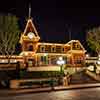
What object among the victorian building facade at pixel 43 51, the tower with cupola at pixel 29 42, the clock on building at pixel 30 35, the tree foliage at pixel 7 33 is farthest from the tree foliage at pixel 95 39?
the tree foliage at pixel 7 33

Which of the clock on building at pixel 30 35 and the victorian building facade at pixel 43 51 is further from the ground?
the clock on building at pixel 30 35

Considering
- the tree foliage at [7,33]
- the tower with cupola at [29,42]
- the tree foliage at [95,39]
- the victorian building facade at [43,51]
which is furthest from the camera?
the tree foliage at [95,39]

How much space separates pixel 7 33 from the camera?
50.3 meters

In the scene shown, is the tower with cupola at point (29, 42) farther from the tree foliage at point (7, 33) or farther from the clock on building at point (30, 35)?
the tree foliage at point (7, 33)

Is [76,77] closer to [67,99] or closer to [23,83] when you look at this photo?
[23,83]

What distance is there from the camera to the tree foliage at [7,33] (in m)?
50.1

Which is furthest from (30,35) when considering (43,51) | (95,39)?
(95,39)

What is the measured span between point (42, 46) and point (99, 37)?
1523cm

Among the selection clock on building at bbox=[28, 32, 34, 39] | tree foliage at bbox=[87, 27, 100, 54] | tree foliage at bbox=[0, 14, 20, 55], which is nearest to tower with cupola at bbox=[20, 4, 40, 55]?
clock on building at bbox=[28, 32, 34, 39]

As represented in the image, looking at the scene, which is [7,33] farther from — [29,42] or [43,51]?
[43,51]

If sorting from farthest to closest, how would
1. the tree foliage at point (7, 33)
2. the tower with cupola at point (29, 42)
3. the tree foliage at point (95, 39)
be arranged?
the tree foliage at point (95, 39) < the tower with cupola at point (29, 42) < the tree foliage at point (7, 33)

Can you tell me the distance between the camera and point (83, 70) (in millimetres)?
43531

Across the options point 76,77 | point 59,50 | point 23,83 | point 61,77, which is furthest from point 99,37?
point 23,83

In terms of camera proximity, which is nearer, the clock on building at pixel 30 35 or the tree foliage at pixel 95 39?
the clock on building at pixel 30 35
